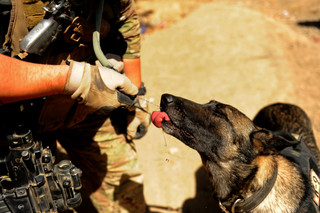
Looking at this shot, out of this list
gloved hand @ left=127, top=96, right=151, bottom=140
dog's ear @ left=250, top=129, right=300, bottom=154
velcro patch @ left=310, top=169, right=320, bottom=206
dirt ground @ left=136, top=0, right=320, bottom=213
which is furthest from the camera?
dirt ground @ left=136, top=0, right=320, bottom=213

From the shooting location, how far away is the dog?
90.5 inches

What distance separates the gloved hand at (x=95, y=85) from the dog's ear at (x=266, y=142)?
1018mm

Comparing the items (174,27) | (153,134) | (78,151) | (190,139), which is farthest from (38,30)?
(174,27)

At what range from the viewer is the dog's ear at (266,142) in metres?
2.22

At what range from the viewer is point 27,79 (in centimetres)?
175

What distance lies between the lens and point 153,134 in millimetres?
4645

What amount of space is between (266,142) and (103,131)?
138 cm

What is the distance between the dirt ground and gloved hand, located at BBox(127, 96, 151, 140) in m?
0.42

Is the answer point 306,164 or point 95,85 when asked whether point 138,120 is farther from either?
point 306,164

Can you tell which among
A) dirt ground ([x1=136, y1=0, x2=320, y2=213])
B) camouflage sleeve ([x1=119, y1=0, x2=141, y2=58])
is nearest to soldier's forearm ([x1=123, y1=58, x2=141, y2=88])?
camouflage sleeve ([x1=119, y1=0, x2=141, y2=58])

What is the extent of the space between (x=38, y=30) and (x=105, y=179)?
150cm

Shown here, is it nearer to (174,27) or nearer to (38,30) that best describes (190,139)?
(38,30)

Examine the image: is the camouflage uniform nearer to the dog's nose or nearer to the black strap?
the dog's nose

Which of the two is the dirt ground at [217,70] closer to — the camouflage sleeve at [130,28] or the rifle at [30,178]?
the camouflage sleeve at [130,28]
